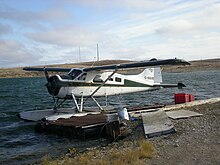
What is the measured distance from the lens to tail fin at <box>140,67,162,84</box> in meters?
20.1

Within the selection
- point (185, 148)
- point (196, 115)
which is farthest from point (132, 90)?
point (185, 148)

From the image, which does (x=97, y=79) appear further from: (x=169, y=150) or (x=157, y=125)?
(x=169, y=150)

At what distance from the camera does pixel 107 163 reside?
7.49 m

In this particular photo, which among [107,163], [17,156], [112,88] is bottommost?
[17,156]

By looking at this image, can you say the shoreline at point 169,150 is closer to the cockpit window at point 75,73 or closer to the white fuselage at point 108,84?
the white fuselage at point 108,84

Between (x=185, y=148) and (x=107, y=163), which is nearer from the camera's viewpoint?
(x=107, y=163)

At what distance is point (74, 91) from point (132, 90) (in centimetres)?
430

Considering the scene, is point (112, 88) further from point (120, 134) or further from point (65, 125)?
point (120, 134)

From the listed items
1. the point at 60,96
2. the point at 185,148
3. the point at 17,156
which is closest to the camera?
the point at 185,148

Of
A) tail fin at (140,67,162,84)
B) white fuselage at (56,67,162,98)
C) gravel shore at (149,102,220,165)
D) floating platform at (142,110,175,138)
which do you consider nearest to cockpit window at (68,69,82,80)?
white fuselage at (56,67,162,98)

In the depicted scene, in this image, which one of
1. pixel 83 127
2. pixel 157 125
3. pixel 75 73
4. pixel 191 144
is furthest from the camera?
pixel 75 73

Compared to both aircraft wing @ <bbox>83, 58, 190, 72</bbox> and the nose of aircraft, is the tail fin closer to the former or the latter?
aircraft wing @ <bbox>83, 58, 190, 72</bbox>

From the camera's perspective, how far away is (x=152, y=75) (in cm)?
2058

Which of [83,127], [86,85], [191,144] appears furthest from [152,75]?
[191,144]
